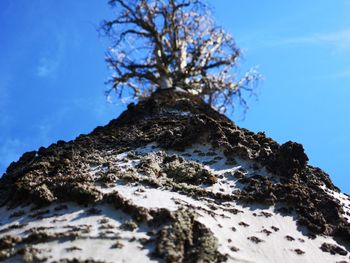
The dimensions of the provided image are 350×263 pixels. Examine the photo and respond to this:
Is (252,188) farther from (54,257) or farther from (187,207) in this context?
(54,257)

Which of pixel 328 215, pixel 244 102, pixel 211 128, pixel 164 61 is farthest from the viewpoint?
pixel 244 102

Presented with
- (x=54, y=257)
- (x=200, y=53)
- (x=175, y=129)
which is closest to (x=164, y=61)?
(x=200, y=53)

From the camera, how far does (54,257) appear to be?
2.46m

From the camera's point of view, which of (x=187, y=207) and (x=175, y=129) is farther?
(x=175, y=129)

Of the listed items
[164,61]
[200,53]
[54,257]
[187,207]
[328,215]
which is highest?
[200,53]

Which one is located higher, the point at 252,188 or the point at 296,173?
the point at 296,173

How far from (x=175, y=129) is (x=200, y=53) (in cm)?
717

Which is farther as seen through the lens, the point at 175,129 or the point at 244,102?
the point at 244,102

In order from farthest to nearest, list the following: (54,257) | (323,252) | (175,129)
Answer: (175,129), (323,252), (54,257)

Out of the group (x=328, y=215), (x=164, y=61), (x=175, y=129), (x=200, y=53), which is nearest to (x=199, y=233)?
(x=328, y=215)

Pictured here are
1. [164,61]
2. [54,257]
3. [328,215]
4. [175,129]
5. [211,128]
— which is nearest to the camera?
[54,257]

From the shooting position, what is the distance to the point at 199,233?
2.84 metres

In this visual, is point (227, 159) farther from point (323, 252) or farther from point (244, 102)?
point (244, 102)

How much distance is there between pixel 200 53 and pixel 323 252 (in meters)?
9.11
